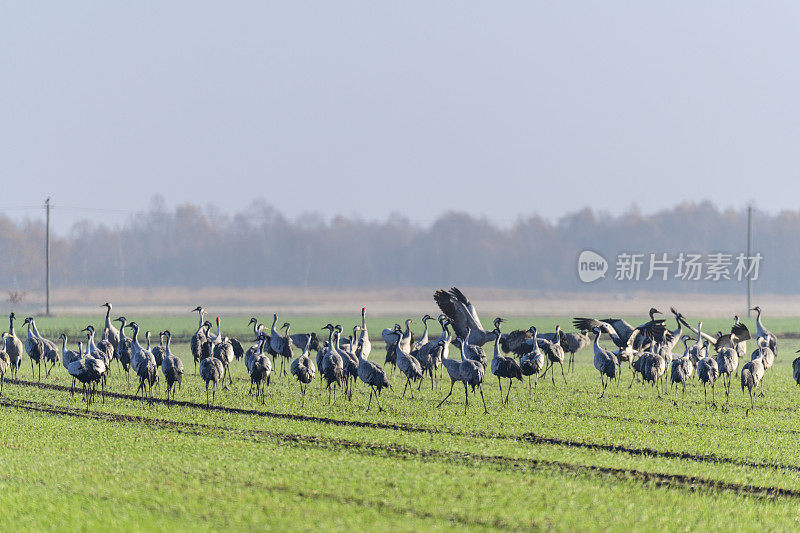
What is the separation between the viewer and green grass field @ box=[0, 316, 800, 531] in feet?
35.9

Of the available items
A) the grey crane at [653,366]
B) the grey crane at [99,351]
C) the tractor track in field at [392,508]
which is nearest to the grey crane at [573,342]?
the grey crane at [653,366]

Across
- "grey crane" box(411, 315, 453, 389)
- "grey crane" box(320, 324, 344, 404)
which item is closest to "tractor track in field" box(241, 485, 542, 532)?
"grey crane" box(320, 324, 344, 404)

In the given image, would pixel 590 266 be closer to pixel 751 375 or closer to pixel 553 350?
pixel 553 350

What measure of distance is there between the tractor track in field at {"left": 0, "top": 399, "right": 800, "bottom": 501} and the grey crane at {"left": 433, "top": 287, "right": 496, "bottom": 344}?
1119 centimetres

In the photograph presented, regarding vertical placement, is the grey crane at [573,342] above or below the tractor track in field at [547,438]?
above

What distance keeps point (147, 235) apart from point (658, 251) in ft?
207

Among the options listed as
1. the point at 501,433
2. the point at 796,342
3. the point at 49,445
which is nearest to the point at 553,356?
the point at 501,433

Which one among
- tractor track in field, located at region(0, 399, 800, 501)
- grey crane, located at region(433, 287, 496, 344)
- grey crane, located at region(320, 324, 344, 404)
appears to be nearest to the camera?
tractor track in field, located at region(0, 399, 800, 501)

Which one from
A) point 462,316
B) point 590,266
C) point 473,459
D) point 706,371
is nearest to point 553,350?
point 462,316

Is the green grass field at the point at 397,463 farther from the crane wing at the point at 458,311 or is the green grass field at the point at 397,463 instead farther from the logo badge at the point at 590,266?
the logo badge at the point at 590,266

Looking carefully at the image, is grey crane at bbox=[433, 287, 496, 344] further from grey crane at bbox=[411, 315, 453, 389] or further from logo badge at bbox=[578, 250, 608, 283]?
logo badge at bbox=[578, 250, 608, 283]

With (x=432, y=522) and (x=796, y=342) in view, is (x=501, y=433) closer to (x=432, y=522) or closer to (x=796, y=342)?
(x=432, y=522)

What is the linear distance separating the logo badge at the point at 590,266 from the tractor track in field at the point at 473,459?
9936 centimetres

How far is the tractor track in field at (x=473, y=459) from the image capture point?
1289cm
